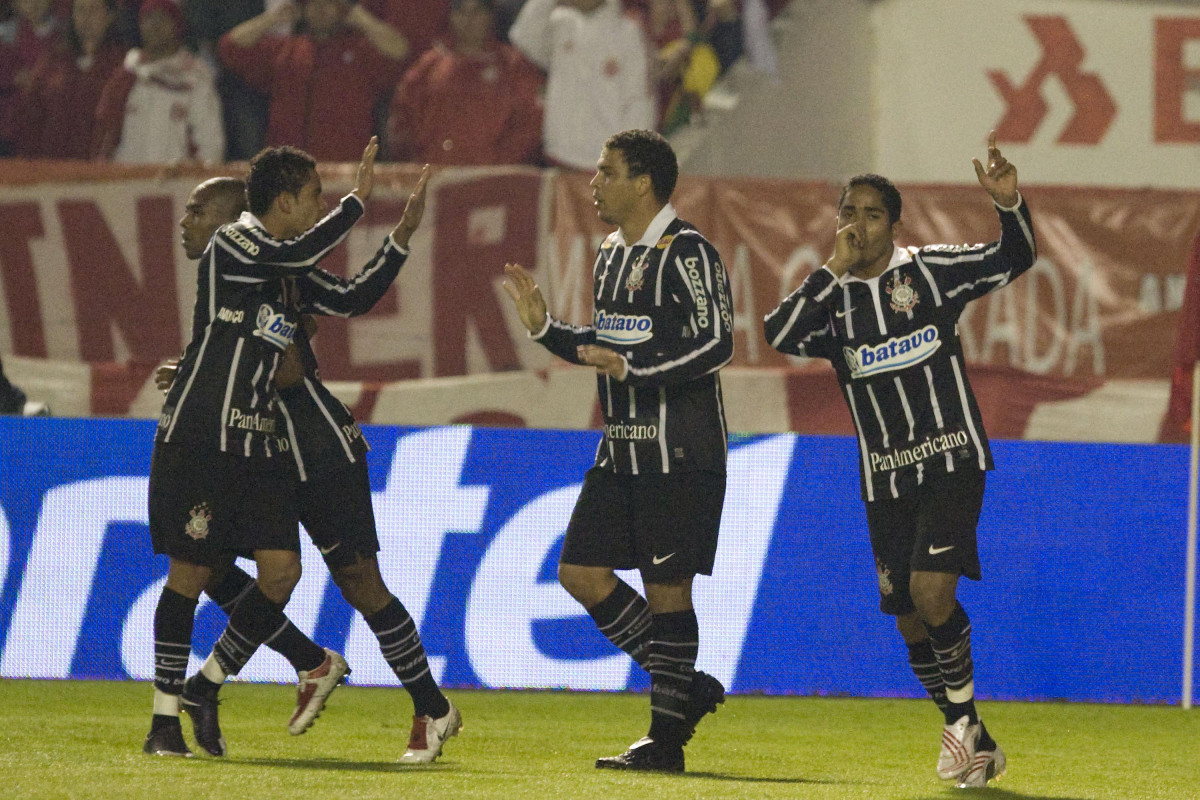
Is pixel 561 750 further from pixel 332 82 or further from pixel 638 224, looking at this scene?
pixel 332 82

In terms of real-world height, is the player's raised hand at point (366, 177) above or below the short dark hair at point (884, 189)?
above

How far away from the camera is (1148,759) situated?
584 cm

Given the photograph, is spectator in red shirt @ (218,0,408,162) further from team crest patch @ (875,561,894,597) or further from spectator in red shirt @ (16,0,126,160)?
team crest patch @ (875,561,894,597)

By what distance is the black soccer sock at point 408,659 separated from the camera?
525 centimetres

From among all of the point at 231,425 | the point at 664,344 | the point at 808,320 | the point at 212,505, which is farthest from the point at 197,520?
the point at 808,320

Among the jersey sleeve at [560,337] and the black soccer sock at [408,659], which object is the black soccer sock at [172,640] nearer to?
the black soccer sock at [408,659]

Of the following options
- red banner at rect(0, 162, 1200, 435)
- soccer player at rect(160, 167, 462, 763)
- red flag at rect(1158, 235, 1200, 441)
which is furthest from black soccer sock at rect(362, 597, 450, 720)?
red banner at rect(0, 162, 1200, 435)

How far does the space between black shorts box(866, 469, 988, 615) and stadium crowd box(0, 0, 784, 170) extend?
6433 millimetres

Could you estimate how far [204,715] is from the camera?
5.25 metres

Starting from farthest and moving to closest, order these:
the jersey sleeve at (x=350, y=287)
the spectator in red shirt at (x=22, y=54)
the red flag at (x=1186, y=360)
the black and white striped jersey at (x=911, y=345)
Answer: the spectator in red shirt at (x=22, y=54)
the red flag at (x=1186, y=360)
the jersey sleeve at (x=350, y=287)
the black and white striped jersey at (x=911, y=345)

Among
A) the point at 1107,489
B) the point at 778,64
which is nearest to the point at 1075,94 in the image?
the point at 778,64

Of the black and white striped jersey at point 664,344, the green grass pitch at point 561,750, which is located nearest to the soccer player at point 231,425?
the green grass pitch at point 561,750

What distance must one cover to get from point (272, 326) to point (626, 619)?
1324mm

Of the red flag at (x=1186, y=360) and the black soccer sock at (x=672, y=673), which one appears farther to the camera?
the red flag at (x=1186, y=360)
